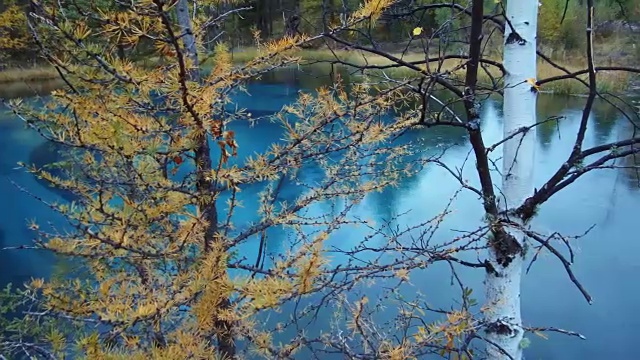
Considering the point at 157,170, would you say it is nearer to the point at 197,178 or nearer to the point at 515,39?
the point at 197,178

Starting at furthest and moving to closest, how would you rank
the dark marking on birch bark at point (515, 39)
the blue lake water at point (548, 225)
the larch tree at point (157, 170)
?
the blue lake water at point (548, 225), the dark marking on birch bark at point (515, 39), the larch tree at point (157, 170)

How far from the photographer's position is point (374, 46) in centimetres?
153

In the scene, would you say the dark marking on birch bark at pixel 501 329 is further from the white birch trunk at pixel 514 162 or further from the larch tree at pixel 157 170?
the larch tree at pixel 157 170

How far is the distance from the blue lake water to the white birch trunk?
117 cm

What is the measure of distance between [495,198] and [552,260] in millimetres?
2794

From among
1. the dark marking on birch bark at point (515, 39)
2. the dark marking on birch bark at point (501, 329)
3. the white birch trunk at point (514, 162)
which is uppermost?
the dark marking on birch bark at point (515, 39)

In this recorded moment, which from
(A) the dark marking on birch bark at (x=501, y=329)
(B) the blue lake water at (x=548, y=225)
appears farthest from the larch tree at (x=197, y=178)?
(B) the blue lake water at (x=548, y=225)

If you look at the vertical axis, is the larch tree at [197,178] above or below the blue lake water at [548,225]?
below

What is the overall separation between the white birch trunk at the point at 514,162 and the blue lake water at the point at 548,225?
1.17 metres

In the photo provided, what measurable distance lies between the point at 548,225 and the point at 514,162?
3195 millimetres

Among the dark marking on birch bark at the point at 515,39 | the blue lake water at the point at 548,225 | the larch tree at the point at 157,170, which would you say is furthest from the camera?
the blue lake water at the point at 548,225

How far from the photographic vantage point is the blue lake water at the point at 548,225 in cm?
336

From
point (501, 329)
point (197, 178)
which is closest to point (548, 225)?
point (501, 329)

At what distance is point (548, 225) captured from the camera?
431 cm
